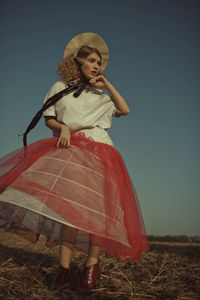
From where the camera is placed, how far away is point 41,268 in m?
2.87

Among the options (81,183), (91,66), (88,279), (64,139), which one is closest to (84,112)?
(64,139)

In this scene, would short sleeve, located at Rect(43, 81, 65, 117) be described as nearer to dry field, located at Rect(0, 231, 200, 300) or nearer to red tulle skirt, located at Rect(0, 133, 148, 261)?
red tulle skirt, located at Rect(0, 133, 148, 261)

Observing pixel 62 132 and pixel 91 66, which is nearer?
pixel 62 132

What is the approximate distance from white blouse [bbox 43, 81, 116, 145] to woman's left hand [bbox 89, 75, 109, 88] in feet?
0.40

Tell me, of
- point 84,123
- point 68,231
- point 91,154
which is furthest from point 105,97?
point 68,231

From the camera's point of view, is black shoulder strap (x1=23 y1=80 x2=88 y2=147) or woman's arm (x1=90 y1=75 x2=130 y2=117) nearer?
black shoulder strap (x1=23 y1=80 x2=88 y2=147)

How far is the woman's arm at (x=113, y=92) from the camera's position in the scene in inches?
108

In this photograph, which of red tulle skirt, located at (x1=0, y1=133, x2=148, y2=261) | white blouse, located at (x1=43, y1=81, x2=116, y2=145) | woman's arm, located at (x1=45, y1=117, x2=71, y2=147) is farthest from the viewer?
white blouse, located at (x1=43, y1=81, x2=116, y2=145)

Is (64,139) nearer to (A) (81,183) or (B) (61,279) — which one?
(A) (81,183)

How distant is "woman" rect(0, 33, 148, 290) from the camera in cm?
193

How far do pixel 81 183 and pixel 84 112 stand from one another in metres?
0.85

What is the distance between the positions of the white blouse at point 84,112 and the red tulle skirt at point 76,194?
0.16 meters

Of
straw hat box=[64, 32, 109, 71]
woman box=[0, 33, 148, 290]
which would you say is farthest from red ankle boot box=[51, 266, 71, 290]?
straw hat box=[64, 32, 109, 71]

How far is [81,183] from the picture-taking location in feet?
6.98
